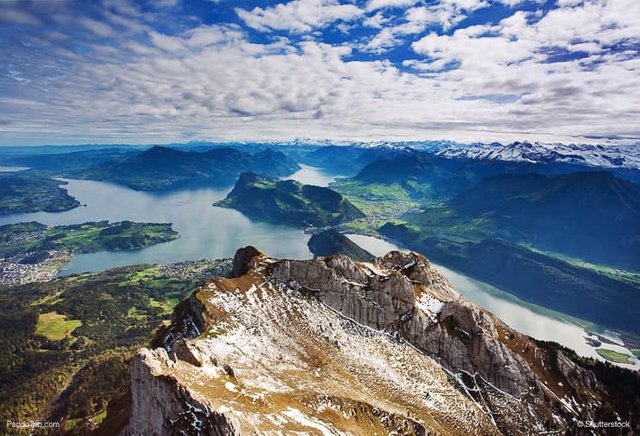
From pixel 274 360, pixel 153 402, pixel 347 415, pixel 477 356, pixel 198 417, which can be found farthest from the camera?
pixel 477 356

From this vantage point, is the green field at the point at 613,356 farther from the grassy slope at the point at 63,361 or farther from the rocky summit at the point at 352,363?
the grassy slope at the point at 63,361

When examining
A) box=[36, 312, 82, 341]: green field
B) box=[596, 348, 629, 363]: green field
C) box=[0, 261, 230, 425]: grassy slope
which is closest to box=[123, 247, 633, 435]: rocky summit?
box=[0, 261, 230, 425]: grassy slope

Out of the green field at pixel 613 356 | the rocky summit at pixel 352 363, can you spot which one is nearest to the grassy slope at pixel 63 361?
the rocky summit at pixel 352 363

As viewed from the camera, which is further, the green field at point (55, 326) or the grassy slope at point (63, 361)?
the green field at point (55, 326)

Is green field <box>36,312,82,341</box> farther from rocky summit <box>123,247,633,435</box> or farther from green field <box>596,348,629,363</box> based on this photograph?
green field <box>596,348,629,363</box>

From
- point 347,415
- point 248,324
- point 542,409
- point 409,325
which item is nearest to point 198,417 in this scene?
point 347,415

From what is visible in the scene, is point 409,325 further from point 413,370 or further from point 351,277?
point 351,277

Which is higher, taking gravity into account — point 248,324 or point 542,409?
point 248,324
